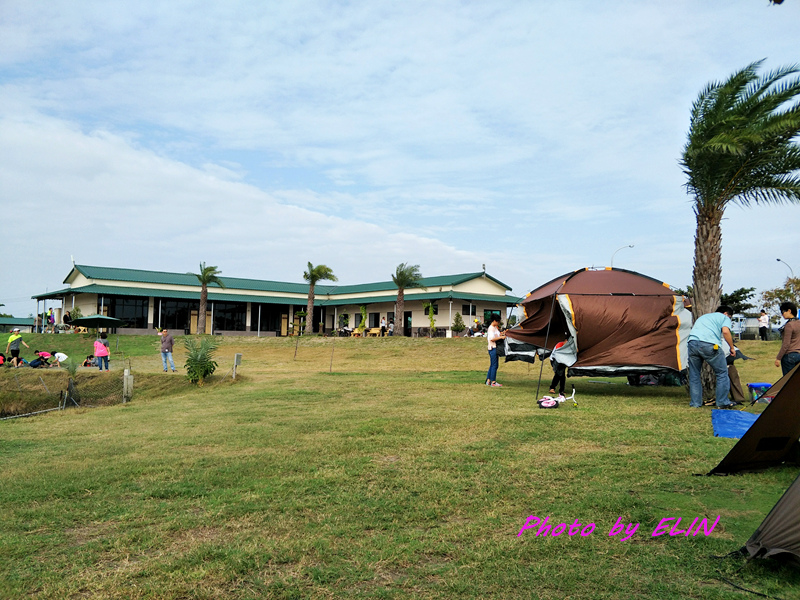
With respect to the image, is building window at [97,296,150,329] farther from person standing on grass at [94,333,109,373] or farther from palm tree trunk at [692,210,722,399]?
palm tree trunk at [692,210,722,399]

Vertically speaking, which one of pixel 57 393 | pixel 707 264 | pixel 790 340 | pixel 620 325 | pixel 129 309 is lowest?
pixel 57 393

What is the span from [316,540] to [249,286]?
46.4m

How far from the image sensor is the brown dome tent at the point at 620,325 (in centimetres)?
1242

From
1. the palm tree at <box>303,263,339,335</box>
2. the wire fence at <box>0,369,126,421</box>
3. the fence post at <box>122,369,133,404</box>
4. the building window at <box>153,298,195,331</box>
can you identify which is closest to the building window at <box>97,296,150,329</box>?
the building window at <box>153,298,195,331</box>

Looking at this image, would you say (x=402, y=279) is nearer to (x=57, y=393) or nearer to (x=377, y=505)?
(x=57, y=393)

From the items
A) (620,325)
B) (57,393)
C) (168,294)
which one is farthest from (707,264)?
(168,294)

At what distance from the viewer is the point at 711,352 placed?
10250 millimetres

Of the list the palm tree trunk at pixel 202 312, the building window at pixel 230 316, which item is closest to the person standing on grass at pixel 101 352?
the palm tree trunk at pixel 202 312

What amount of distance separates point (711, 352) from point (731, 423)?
266 centimetres

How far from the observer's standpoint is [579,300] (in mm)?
13008

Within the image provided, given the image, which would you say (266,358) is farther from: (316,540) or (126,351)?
(316,540)

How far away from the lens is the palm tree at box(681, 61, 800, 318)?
12281 mm

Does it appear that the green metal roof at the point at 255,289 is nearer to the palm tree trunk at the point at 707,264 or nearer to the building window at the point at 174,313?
the building window at the point at 174,313

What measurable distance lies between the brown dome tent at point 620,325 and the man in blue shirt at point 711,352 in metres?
1.63
